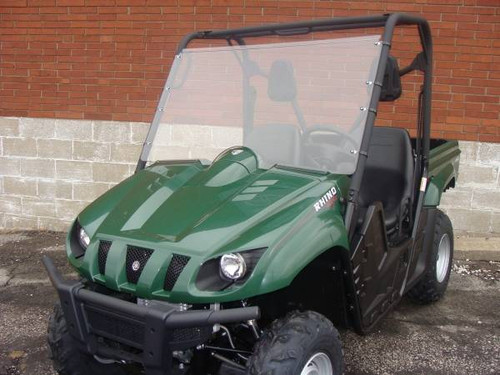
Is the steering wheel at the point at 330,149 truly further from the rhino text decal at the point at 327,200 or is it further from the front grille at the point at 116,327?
the front grille at the point at 116,327

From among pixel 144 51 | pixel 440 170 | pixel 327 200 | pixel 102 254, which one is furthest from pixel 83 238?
pixel 144 51

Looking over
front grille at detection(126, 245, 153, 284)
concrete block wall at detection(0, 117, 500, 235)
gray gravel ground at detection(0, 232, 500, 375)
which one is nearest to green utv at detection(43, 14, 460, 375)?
front grille at detection(126, 245, 153, 284)

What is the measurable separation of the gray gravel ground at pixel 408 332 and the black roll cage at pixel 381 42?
80 cm

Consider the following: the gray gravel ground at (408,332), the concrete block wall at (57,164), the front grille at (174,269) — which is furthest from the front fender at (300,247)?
the concrete block wall at (57,164)

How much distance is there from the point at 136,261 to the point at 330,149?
1.17 meters

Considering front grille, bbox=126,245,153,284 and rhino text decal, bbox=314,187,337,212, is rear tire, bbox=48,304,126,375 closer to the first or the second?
front grille, bbox=126,245,153,284

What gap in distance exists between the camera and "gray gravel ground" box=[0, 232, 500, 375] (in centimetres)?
327

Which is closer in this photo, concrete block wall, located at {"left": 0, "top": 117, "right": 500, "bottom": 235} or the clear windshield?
the clear windshield

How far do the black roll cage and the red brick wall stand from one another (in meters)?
1.45

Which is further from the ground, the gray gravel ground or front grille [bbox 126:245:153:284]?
front grille [bbox 126:245:153:284]

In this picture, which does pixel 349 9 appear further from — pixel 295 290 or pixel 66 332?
pixel 66 332

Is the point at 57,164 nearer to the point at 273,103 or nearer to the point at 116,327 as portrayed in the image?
the point at 273,103

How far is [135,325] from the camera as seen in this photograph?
2156 mm

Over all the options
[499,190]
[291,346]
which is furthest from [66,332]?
[499,190]
